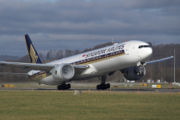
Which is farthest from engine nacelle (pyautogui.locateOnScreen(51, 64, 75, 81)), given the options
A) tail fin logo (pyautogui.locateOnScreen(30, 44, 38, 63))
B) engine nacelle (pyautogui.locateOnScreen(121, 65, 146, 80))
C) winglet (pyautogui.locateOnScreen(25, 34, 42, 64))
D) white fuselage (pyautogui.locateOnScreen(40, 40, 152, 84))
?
tail fin logo (pyautogui.locateOnScreen(30, 44, 38, 63))

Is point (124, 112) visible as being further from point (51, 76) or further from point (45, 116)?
point (51, 76)

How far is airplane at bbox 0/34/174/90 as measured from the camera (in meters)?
46.5

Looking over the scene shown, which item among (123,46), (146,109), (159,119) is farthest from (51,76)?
(159,119)

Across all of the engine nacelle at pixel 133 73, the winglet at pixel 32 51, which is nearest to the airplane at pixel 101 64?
the engine nacelle at pixel 133 73

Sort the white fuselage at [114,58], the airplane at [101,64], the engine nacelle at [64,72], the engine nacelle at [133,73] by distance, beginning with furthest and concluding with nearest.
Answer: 1. the engine nacelle at [133,73]
2. the engine nacelle at [64,72]
3. the airplane at [101,64]
4. the white fuselage at [114,58]

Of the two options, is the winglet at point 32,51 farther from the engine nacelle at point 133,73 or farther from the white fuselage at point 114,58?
the engine nacelle at point 133,73

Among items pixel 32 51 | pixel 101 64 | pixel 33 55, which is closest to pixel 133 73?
pixel 101 64

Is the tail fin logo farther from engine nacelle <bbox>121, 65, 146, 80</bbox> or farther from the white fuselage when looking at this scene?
engine nacelle <bbox>121, 65, 146, 80</bbox>

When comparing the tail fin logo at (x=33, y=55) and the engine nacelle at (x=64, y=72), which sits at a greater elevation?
the tail fin logo at (x=33, y=55)

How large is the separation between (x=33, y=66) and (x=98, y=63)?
28.1 feet

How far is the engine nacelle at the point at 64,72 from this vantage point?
49844 millimetres

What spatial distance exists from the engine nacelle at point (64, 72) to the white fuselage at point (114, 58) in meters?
1.82

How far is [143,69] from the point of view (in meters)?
50.4

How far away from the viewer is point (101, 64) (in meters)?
49.4
